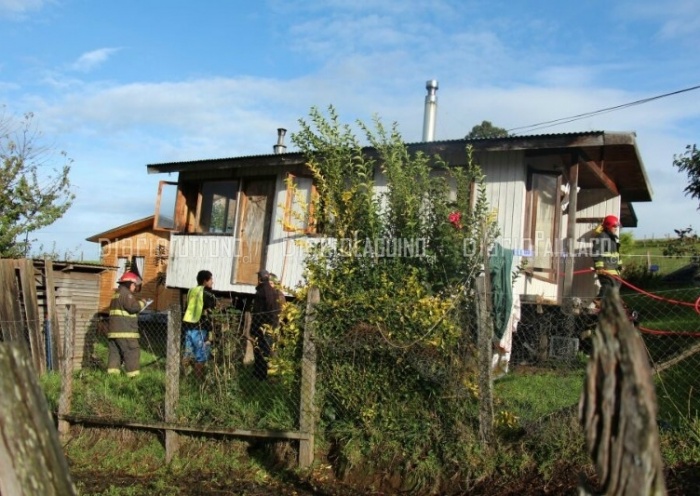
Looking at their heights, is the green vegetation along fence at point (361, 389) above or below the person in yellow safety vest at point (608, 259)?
below

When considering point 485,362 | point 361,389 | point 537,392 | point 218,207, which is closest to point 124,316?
point 361,389

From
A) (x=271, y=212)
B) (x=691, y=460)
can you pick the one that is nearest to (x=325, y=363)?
(x=691, y=460)

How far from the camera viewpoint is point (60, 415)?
23.6ft

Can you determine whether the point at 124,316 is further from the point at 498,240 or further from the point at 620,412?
the point at 620,412

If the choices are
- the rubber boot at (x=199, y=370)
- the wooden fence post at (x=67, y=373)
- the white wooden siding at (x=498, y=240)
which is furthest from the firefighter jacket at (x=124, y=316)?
the rubber boot at (x=199, y=370)

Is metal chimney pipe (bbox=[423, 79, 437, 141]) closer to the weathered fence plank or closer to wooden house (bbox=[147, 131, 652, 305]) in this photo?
wooden house (bbox=[147, 131, 652, 305])

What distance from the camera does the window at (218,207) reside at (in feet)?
47.0

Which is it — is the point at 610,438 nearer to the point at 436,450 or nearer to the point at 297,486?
the point at 436,450

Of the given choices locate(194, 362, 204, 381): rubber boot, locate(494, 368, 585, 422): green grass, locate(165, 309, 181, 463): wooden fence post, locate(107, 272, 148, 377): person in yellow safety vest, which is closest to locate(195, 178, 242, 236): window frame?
locate(107, 272, 148, 377): person in yellow safety vest

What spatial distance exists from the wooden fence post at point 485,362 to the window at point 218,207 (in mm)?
9422

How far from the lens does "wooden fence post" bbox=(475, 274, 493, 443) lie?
5.30 m

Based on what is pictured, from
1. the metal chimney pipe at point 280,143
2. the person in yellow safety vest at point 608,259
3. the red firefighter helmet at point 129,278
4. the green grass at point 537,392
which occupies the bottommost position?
the green grass at point 537,392

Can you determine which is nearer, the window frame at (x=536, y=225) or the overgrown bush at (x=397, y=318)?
the overgrown bush at (x=397, y=318)

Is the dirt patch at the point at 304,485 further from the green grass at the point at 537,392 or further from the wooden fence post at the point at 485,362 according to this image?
the green grass at the point at 537,392
